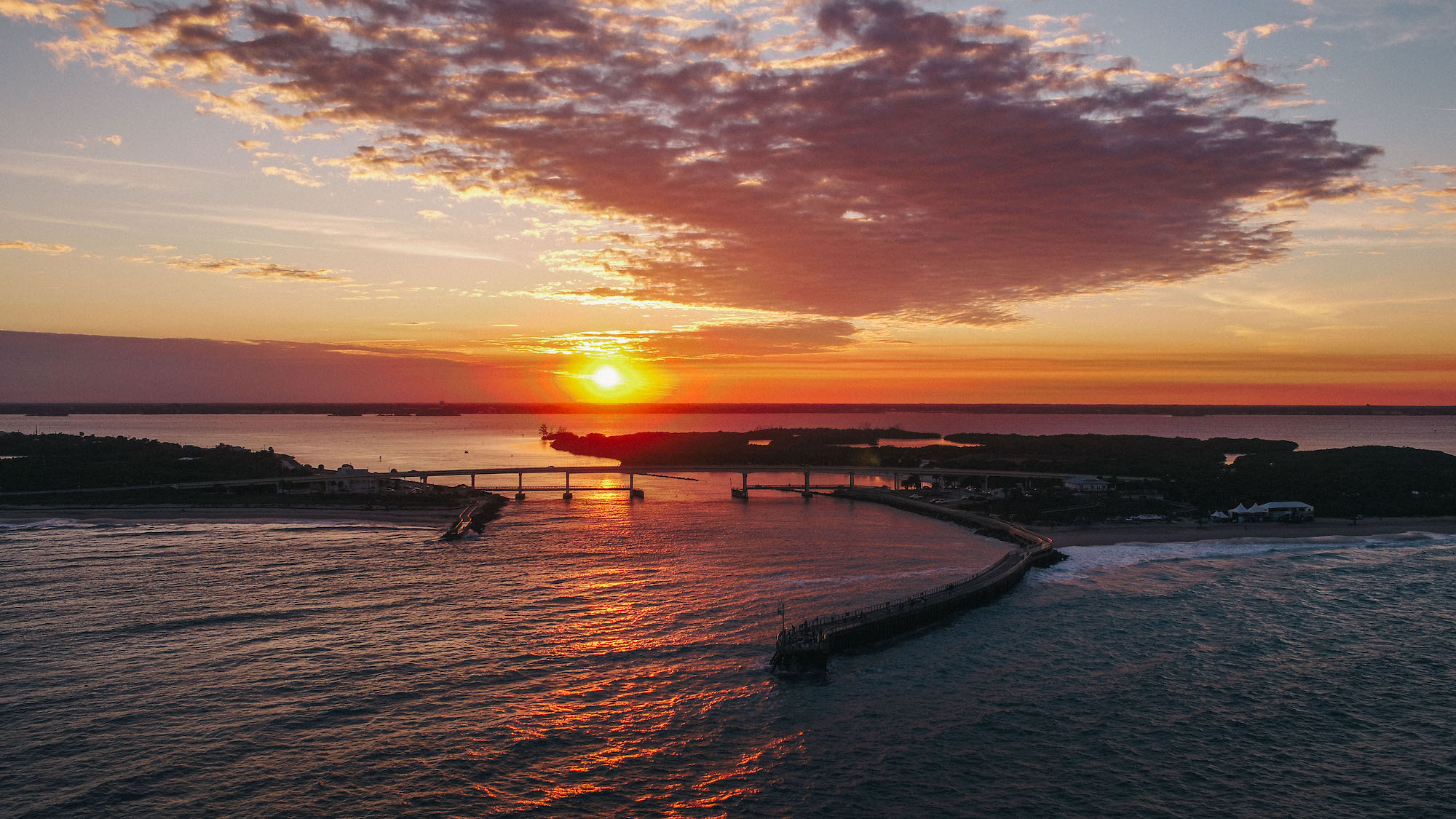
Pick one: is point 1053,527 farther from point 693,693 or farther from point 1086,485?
point 693,693

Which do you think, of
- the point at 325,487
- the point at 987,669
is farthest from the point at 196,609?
the point at 325,487

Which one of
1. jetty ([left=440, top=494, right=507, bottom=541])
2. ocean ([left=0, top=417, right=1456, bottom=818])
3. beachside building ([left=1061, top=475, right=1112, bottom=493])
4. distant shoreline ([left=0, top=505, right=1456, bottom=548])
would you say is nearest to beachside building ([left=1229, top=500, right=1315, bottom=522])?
distant shoreline ([left=0, top=505, right=1456, bottom=548])

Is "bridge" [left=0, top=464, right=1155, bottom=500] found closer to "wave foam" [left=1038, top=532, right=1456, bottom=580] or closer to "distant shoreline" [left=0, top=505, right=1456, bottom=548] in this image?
"distant shoreline" [left=0, top=505, right=1456, bottom=548]

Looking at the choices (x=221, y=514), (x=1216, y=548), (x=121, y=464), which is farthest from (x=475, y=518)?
(x=1216, y=548)

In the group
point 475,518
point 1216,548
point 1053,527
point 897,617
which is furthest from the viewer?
point 475,518

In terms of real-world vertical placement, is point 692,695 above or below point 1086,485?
below

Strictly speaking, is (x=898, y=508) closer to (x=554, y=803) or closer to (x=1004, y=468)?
(x=1004, y=468)
